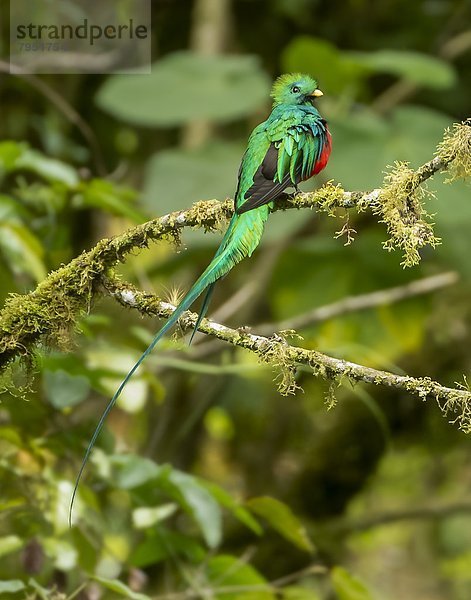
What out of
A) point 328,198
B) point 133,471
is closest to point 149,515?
point 133,471

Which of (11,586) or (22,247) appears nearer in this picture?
(11,586)

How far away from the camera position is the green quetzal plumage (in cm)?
141

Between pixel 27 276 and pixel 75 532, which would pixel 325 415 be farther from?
pixel 75 532

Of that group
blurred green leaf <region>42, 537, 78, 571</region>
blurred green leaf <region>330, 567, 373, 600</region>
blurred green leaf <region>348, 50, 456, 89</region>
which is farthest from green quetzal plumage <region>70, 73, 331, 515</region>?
blurred green leaf <region>348, 50, 456, 89</region>

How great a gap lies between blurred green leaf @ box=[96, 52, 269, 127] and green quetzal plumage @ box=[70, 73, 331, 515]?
122 cm

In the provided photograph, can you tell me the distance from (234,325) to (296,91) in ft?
5.58

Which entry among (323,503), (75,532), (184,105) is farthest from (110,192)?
(323,503)

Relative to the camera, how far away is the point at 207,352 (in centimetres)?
284

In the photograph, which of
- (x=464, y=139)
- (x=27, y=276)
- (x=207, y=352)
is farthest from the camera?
(x=207, y=352)

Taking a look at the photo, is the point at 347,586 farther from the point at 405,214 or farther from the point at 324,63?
the point at 324,63

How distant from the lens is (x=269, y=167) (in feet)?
5.30

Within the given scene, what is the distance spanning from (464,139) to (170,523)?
2073 millimetres

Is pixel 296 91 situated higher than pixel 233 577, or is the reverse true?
pixel 296 91

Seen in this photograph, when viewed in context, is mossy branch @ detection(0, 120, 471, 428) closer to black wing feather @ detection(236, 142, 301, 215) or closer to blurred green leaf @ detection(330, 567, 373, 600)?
black wing feather @ detection(236, 142, 301, 215)
